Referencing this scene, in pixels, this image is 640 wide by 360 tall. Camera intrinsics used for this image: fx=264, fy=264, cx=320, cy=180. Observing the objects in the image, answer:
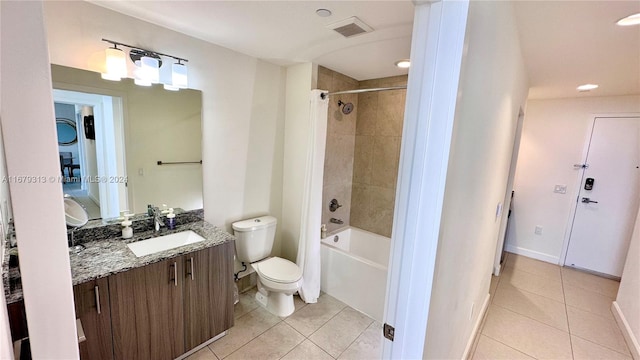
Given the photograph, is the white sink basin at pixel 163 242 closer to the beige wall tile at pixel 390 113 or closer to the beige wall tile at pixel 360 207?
the beige wall tile at pixel 360 207

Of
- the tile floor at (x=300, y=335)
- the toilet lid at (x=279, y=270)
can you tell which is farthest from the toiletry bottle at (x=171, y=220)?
the tile floor at (x=300, y=335)

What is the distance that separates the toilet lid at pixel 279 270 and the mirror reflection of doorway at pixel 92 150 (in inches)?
46.2

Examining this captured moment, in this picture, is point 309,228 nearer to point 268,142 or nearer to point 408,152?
point 268,142

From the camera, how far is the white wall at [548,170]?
3.39 meters

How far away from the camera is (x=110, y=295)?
4.75 feet

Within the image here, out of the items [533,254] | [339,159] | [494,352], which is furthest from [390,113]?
[533,254]

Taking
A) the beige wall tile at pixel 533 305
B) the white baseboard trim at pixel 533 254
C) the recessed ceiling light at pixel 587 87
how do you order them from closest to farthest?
the beige wall tile at pixel 533 305 < the recessed ceiling light at pixel 587 87 < the white baseboard trim at pixel 533 254

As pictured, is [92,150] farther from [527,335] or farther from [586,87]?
[586,87]

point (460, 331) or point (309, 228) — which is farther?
point (309, 228)

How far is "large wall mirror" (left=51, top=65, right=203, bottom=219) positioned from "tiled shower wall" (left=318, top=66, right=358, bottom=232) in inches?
50.8

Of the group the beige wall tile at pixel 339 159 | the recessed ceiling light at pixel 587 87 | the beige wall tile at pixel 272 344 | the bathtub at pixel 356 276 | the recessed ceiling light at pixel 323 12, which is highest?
the recessed ceiling light at pixel 323 12

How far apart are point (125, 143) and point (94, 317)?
111cm

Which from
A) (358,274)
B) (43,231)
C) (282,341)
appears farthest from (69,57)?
(358,274)

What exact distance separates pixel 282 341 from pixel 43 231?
1962 millimetres
